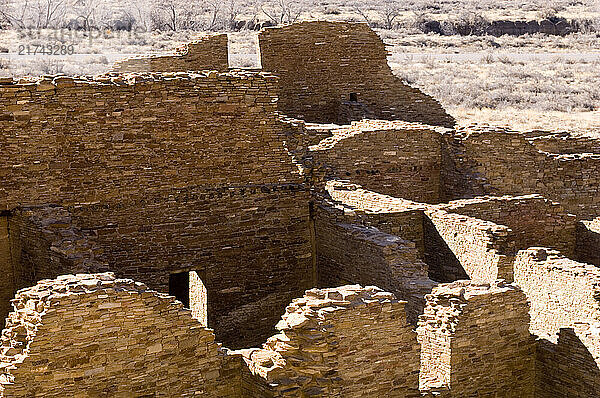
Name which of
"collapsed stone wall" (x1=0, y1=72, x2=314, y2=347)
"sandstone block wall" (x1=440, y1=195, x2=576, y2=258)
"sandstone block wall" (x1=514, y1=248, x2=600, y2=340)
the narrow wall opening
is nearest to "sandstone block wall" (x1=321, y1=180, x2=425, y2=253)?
"collapsed stone wall" (x1=0, y1=72, x2=314, y2=347)

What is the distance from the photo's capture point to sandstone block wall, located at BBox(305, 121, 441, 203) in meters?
16.4

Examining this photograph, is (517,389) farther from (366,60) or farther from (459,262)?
(366,60)

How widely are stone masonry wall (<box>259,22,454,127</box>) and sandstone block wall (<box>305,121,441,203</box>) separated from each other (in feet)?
6.78

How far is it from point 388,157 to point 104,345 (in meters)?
8.66

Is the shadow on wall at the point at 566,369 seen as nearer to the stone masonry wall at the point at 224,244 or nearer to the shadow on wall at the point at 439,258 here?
the shadow on wall at the point at 439,258

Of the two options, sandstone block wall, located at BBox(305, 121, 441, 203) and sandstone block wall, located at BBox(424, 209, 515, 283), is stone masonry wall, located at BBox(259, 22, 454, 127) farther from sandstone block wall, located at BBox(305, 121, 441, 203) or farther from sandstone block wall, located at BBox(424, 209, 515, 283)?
sandstone block wall, located at BBox(424, 209, 515, 283)

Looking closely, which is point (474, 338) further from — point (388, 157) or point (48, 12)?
point (48, 12)

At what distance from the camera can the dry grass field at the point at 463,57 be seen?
103ft

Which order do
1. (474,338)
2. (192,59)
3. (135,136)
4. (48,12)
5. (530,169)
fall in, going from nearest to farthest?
1. (474,338)
2. (135,136)
3. (530,169)
4. (192,59)
5. (48,12)

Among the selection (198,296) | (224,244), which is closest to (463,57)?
(198,296)

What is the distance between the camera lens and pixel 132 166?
41.9 feet

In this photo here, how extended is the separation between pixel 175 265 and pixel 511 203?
4.71 meters

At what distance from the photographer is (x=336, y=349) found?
912 cm

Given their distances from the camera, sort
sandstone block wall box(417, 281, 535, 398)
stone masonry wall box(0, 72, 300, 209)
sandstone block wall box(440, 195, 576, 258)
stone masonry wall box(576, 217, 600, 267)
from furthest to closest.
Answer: sandstone block wall box(440, 195, 576, 258) < stone masonry wall box(576, 217, 600, 267) < stone masonry wall box(0, 72, 300, 209) < sandstone block wall box(417, 281, 535, 398)
